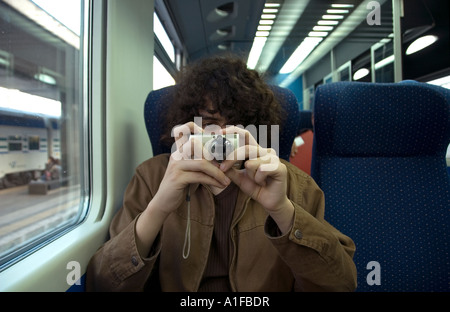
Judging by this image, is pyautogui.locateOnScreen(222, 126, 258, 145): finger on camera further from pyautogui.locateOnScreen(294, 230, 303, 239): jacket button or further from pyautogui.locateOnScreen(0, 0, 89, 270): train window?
pyautogui.locateOnScreen(0, 0, 89, 270): train window

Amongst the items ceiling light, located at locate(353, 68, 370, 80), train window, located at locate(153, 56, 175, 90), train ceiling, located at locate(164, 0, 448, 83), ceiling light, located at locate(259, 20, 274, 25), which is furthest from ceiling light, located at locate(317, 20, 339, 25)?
train window, located at locate(153, 56, 175, 90)

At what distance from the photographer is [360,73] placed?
4.43m

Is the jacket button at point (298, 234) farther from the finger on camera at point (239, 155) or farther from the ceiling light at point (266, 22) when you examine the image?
the ceiling light at point (266, 22)

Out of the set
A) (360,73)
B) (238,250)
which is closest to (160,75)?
(238,250)

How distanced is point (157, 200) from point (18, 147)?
0.45m

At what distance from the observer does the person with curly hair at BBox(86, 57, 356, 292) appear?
0.72m

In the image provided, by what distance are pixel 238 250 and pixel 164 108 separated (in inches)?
24.0

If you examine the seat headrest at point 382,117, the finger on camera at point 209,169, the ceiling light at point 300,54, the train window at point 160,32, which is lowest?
the finger on camera at point 209,169

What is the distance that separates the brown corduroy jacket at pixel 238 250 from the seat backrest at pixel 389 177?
25 cm

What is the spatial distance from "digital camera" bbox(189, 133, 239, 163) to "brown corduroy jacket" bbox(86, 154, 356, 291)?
0.73ft

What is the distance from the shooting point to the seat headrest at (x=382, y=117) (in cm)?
109

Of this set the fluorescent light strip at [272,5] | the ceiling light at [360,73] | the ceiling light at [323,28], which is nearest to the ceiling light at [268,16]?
the fluorescent light strip at [272,5]
